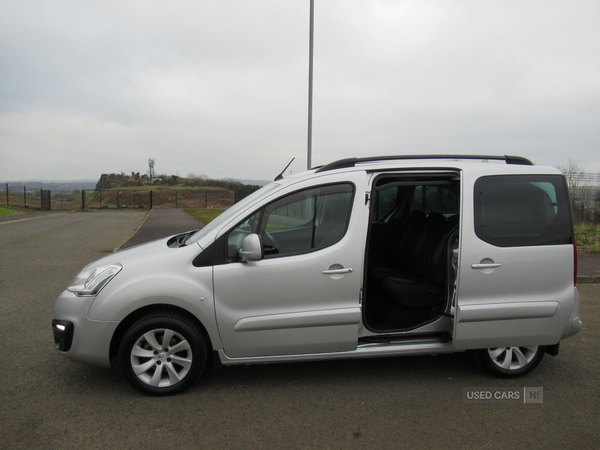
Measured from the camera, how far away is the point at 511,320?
3.70 meters

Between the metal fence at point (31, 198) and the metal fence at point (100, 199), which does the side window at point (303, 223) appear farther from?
the metal fence at point (31, 198)

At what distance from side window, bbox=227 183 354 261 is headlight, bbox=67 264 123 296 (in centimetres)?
98

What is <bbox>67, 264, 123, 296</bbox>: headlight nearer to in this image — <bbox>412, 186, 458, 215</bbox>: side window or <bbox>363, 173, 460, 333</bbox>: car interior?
<bbox>363, 173, 460, 333</bbox>: car interior

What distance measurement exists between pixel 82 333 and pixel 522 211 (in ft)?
12.5

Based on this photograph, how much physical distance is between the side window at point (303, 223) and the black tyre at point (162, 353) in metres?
0.70

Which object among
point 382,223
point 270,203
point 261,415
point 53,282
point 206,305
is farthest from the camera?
point 53,282

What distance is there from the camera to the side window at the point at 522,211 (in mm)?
3701

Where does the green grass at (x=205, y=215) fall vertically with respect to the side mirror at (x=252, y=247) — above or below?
below

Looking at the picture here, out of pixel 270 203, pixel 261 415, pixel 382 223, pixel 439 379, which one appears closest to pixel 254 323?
pixel 261 415

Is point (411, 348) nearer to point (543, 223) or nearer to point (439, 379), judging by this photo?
point (439, 379)

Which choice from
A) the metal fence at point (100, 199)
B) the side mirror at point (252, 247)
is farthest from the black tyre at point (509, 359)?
the metal fence at point (100, 199)

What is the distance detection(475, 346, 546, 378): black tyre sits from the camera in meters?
3.82

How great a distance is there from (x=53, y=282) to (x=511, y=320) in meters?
7.33

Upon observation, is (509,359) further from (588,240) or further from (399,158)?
(588,240)
